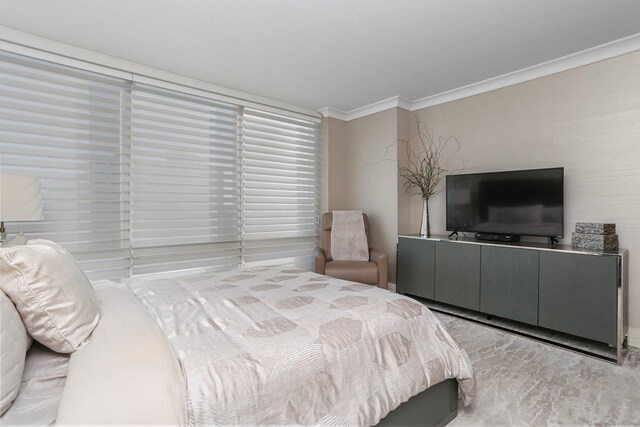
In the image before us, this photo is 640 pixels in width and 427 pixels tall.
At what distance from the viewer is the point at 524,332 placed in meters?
2.98

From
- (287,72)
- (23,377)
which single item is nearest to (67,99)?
(287,72)

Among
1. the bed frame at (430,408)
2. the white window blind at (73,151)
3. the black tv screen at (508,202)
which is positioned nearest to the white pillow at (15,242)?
the white window blind at (73,151)

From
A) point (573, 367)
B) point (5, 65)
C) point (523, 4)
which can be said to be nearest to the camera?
point (523, 4)

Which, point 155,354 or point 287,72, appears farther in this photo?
point 287,72

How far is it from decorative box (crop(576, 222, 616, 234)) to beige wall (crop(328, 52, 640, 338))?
219 mm

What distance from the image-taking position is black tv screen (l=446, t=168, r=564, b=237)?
2992 millimetres

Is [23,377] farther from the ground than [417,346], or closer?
farther from the ground

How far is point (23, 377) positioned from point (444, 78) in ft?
12.8

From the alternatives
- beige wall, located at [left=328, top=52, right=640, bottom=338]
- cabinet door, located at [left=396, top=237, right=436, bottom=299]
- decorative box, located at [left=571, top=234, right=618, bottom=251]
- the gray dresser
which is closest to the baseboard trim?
beige wall, located at [left=328, top=52, right=640, bottom=338]

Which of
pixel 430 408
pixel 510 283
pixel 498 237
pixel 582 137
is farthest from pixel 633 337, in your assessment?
pixel 430 408

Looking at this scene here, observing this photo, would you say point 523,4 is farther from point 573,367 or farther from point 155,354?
point 155,354

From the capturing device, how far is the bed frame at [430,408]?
1471 mm

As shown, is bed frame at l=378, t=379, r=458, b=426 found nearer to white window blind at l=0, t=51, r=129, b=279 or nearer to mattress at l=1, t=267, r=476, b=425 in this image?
mattress at l=1, t=267, r=476, b=425

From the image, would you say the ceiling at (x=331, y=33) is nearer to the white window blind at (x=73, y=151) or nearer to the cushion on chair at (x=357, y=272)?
the white window blind at (x=73, y=151)
